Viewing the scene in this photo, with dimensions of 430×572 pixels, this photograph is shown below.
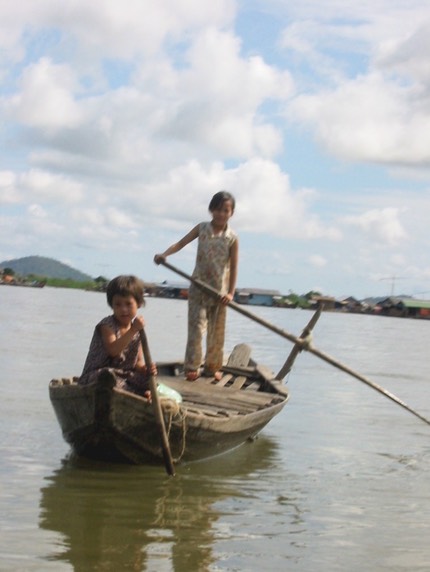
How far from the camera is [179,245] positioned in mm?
8812

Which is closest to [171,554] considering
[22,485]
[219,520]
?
[219,520]

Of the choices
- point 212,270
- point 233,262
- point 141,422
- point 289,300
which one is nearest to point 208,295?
point 212,270

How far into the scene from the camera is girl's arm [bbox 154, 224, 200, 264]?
8.48 metres

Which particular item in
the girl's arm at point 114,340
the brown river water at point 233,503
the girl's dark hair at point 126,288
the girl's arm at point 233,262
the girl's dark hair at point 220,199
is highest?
the girl's dark hair at point 220,199

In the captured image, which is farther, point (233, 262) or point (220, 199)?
point (233, 262)

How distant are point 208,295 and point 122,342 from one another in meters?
2.09

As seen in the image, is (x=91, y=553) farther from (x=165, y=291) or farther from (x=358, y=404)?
(x=165, y=291)

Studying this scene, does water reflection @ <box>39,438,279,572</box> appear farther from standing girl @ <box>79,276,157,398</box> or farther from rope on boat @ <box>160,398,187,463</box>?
standing girl @ <box>79,276,157,398</box>

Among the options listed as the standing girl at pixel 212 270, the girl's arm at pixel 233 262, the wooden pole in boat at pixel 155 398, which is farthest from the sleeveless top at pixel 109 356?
the girl's arm at pixel 233 262

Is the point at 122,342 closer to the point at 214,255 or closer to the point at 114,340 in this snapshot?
the point at 114,340

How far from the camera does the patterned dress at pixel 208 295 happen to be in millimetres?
8906

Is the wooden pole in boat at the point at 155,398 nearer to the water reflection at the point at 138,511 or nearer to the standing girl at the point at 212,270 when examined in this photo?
the water reflection at the point at 138,511

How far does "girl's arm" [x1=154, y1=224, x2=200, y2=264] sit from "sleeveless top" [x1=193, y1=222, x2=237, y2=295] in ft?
0.18

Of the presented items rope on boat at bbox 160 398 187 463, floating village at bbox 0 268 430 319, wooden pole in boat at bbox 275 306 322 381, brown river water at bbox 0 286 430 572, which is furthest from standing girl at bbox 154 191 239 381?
floating village at bbox 0 268 430 319
